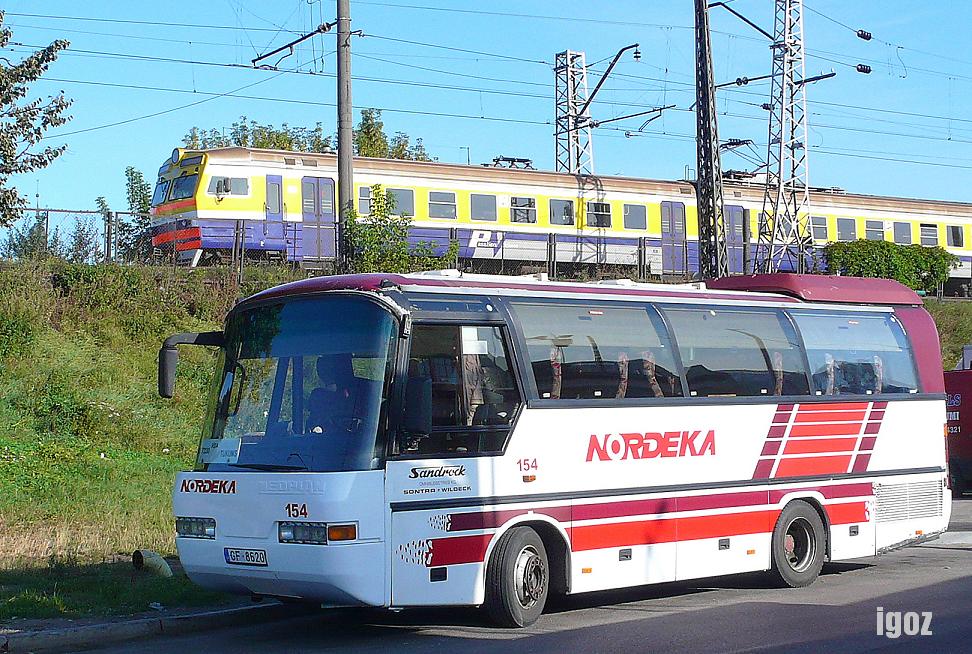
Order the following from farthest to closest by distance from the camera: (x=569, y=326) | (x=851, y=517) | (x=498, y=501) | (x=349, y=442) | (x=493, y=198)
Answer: (x=493, y=198), (x=851, y=517), (x=569, y=326), (x=498, y=501), (x=349, y=442)

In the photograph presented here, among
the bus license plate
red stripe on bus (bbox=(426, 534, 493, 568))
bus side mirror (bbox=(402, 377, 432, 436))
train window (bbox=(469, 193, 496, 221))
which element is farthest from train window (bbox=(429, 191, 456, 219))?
bus side mirror (bbox=(402, 377, 432, 436))

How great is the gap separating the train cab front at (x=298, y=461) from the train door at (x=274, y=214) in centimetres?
2186

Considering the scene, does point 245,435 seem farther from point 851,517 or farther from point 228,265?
point 228,265

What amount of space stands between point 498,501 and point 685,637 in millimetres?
1937

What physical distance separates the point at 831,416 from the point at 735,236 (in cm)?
2887

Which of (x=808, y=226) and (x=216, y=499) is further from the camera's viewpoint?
(x=808, y=226)

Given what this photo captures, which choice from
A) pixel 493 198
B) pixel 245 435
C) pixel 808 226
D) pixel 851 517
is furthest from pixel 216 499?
pixel 808 226

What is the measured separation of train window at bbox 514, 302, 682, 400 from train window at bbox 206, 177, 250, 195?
72.1 feet

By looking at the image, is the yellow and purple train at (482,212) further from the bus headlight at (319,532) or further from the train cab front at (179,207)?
the bus headlight at (319,532)

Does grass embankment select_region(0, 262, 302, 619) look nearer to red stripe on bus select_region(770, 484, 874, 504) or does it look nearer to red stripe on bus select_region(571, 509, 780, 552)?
red stripe on bus select_region(571, 509, 780, 552)

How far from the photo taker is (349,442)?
1027 cm

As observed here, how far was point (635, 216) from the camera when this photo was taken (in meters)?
40.7

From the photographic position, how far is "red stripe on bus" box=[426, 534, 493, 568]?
10430 millimetres

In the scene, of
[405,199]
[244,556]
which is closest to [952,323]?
[405,199]
